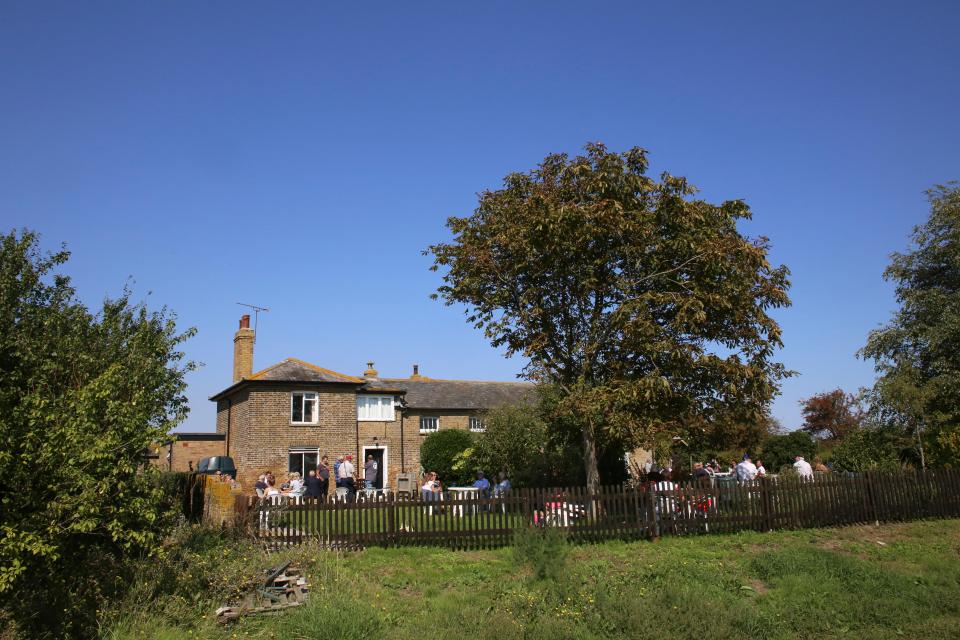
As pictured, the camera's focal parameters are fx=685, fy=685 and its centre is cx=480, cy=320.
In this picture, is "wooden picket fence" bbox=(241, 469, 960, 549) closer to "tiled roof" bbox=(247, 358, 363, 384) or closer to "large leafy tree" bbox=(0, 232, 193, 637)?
"large leafy tree" bbox=(0, 232, 193, 637)

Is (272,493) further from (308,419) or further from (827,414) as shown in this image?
(827,414)

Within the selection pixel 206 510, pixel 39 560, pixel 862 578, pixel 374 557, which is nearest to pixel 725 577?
pixel 862 578

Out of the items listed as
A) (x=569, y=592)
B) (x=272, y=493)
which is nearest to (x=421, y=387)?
(x=272, y=493)

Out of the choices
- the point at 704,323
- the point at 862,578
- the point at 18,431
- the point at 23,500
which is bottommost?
the point at 862,578

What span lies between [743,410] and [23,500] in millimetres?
14669

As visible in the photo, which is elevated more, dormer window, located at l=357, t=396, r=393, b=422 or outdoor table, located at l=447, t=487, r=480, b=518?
dormer window, located at l=357, t=396, r=393, b=422

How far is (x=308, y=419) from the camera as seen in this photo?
99.1ft

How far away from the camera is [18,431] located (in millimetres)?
7523

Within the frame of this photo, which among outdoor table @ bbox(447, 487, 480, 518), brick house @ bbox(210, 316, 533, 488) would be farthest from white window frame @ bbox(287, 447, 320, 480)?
outdoor table @ bbox(447, 487, 480, 518)

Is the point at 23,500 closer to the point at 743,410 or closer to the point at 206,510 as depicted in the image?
the point at 206,510

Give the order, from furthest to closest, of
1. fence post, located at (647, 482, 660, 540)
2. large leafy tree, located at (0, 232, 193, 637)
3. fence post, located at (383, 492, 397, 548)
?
1. fence post, located at (647, 482, 660, 540)
2. fence post, located at (383, 492, 397, 548)
3. large leafy tree, located at (0, 232, 193, 637)

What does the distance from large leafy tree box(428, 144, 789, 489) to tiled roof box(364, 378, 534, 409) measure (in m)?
18.5

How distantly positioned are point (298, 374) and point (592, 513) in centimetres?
1962

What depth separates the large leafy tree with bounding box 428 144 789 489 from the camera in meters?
15.3
